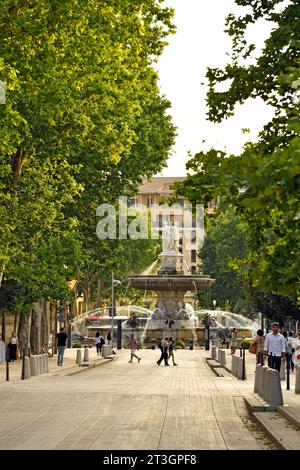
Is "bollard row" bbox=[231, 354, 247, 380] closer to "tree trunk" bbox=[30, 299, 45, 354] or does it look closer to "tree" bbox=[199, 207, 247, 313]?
"tree trunk" bbox=[30, 299, 45, 354]

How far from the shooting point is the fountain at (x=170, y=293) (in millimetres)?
75250

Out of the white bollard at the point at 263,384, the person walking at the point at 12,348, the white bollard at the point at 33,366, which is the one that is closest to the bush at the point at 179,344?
the person walking at the point at 12,348

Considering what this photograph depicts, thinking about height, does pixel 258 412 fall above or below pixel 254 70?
below

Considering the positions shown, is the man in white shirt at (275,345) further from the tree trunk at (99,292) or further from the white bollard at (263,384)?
the tree trunk at (99,292)

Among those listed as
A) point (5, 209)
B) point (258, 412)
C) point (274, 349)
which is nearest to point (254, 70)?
point (258, 412)

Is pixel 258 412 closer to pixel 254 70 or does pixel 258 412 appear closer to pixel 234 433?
pixel 234 433

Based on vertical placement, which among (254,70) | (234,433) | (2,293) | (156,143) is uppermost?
Answer: (156,143)

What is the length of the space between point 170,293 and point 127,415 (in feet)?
188

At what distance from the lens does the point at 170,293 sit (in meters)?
79.7

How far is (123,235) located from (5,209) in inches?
963

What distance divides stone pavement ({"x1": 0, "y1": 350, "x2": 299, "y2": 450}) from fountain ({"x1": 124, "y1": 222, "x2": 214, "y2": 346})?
37.1 meters

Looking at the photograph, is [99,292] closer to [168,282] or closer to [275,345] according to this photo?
[168,282]

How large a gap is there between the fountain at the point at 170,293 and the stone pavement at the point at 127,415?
37.1m

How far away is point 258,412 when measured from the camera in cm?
2241
